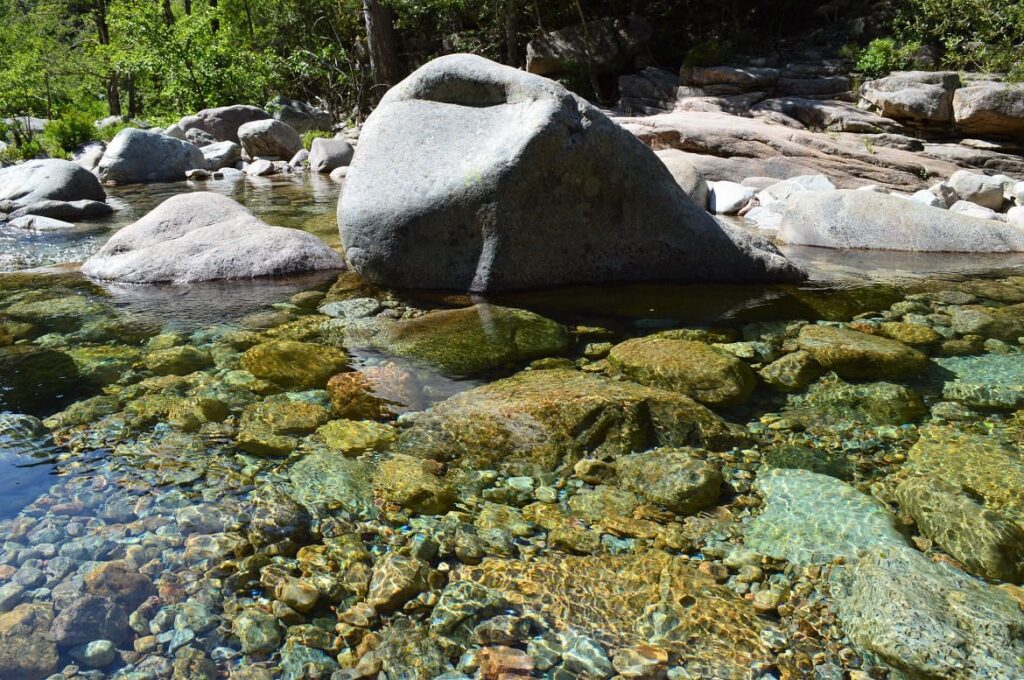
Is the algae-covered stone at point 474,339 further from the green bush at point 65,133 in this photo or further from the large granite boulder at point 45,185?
the green bush at point 65,133

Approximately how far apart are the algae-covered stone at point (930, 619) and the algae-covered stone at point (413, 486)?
1791mm

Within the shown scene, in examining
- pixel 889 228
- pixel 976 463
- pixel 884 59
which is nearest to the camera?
pixel 976 463

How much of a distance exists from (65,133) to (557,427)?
21164 millimetres

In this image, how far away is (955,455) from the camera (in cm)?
380

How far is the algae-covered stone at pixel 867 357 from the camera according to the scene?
15.7 ft

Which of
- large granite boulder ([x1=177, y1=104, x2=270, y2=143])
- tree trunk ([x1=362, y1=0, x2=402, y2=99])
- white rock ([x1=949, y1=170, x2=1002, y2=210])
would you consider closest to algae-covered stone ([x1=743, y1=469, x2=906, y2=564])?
white rock ([x1=949, y1=170, x2=1002, y2=210])

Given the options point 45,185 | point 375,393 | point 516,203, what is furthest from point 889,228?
point 45,185

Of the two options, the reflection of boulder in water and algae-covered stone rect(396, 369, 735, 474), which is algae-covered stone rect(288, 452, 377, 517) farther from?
the reflection of boulder in water

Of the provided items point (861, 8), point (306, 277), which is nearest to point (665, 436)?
point (306, 277)

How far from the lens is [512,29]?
842 inches

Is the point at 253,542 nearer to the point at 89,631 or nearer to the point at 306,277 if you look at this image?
the point at 89,631

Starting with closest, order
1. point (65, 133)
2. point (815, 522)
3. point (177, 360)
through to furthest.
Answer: point (815, 522) < point (177, 360) < point (65, 133)

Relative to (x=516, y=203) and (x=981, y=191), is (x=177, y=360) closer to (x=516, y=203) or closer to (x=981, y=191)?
(x=516, y=203)

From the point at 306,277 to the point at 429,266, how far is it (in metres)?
1.70
